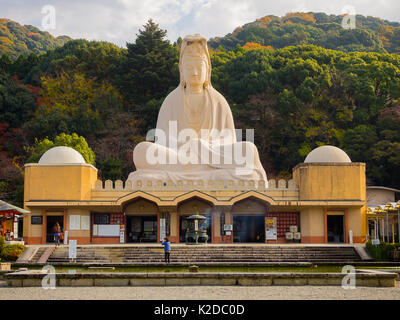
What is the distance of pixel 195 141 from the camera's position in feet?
97.2

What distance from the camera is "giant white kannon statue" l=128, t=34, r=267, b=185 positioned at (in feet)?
93.0

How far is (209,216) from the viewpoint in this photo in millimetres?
27203

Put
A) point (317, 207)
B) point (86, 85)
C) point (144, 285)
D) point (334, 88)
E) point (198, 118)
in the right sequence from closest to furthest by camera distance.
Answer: point (144, 285) < point (317, 207) < point (198, 118) < point (334, 88) < point (86, 85)

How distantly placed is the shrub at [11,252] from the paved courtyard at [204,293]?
9.50m

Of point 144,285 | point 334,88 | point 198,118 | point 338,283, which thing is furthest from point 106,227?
point 334,88

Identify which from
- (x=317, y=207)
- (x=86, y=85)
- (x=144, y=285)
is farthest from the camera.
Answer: (x=86, y=85)

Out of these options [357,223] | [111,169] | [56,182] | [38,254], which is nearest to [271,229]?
[357,223]

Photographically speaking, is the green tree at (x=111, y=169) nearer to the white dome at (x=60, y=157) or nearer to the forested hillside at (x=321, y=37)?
the white dome at (x=60, y=157)

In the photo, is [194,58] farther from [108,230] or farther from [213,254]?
[213,254]

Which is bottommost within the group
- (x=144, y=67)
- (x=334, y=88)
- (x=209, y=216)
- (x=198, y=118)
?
(x=209, y=216)

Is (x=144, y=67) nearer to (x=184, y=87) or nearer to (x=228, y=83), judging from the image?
(x=228, y=83)

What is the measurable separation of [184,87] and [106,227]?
946 cm

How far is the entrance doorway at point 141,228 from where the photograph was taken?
27.8 meters

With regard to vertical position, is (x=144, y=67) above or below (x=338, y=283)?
above
